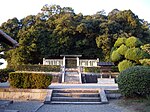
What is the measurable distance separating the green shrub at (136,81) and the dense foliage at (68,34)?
2442cm

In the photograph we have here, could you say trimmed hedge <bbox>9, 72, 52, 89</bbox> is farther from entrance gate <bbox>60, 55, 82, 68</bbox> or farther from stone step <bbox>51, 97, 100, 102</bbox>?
entrance gate <bbox>60, 55, 82, 68</bbox>

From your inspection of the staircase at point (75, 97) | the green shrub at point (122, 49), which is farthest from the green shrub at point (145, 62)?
the staircase at point (75, 97)

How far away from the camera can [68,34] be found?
39.0m

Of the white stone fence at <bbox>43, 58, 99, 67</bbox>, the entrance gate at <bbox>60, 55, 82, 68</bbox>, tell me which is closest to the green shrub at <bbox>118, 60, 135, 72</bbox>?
the white stone fence at <bbox>43, 58, 99, 67</bbox>

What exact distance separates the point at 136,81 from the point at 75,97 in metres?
3.29

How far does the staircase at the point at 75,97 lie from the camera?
509 inches

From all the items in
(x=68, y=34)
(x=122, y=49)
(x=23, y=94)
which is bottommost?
(x=23, y=94)

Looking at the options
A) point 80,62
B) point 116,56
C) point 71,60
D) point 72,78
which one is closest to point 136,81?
point 72,78

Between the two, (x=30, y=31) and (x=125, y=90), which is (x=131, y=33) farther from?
(x=125, y=90)

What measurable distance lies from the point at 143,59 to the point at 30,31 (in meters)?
16.7

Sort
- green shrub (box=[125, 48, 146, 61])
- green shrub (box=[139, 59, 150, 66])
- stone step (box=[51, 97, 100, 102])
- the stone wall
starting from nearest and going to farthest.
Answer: stone step (box=[51, 97, 100, 102])
the stone wall
green shrub (box=[139, 59, 150, 66])
green shrub (box=[125, 48, 146, 61])

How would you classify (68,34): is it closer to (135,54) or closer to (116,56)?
(116,56)

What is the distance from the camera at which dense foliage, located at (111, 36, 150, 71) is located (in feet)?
94.7

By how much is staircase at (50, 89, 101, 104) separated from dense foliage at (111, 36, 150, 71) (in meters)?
14.5
